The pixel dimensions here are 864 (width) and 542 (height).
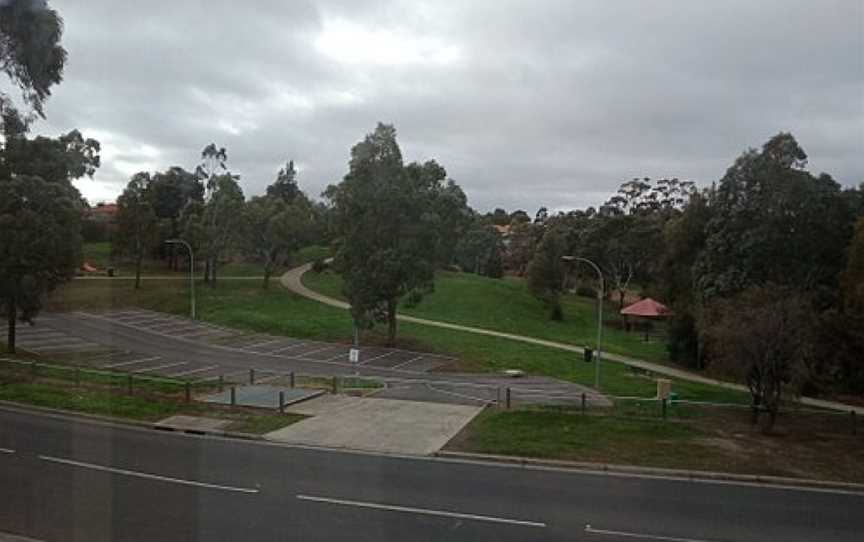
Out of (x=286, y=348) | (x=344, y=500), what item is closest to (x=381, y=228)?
(x=286, y=348)

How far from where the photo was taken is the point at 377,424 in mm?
20797

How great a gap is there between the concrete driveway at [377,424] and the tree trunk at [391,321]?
18.2m

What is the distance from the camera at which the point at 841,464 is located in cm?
1827

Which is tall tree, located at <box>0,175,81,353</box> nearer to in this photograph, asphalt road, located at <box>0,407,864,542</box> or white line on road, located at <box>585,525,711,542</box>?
asphalt road, located at <box>0,407,864,542</box>

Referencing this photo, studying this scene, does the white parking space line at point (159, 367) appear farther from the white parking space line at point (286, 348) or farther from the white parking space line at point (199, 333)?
the white parking space line at point (199, 333)

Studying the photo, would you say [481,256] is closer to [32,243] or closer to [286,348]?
[286,348]

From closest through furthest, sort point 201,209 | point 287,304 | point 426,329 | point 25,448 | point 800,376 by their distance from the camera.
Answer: point 25,448 < point 800,376 < point 426,329 < point 287,304 < point 201,209

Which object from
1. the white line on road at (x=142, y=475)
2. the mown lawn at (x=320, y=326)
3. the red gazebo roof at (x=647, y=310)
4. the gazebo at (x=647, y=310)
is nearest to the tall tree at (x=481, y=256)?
the mown lawn at (x=320, y=326)

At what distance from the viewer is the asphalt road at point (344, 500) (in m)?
10.7

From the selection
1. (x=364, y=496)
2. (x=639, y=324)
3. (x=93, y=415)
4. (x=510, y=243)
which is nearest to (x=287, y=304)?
(x=639, y=324)

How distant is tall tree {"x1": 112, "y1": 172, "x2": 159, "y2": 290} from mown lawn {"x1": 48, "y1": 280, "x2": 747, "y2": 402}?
3831 mm

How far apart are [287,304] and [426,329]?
45.3 feet

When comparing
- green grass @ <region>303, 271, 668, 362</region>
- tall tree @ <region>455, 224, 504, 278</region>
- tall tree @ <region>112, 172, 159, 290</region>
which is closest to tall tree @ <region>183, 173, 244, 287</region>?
tall tree @ <region>112, 172, 159, 290</region>

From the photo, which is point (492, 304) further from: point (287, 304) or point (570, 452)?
point (570, 452)
